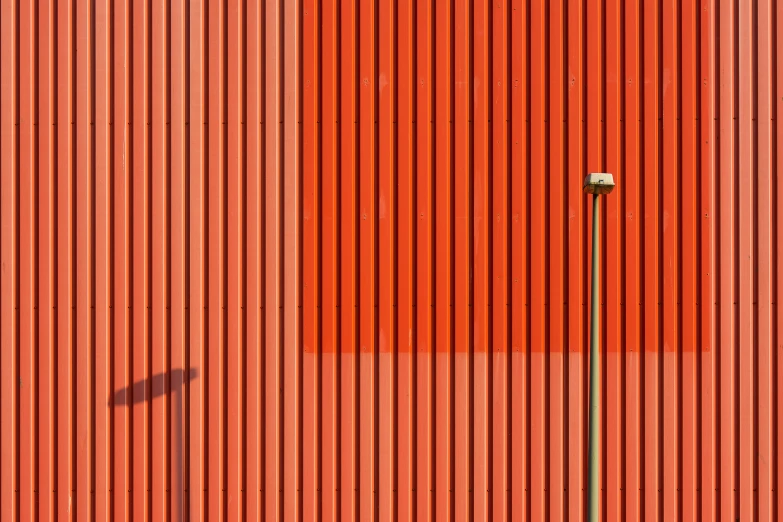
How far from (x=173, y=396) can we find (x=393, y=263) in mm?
3219

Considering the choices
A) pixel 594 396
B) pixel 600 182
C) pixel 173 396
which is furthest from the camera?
pixel 173 396

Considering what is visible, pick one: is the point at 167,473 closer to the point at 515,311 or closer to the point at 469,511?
the point at 469,511

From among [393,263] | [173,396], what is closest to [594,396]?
[393,263]

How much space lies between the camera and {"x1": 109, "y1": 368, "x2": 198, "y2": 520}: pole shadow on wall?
279 inches

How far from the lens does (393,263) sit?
7.12m

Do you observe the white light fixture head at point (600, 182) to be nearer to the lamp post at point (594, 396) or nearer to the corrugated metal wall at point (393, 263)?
the lamp post at point (594, 396)

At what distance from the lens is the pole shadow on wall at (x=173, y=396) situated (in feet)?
23.2

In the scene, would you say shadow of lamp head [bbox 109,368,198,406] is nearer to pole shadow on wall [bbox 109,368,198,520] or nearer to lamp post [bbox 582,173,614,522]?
pole shadow on wall [bbox 109,368,198,520]

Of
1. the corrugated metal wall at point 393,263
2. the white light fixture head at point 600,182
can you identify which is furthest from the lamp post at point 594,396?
the corrugated metal wall at point 393,263

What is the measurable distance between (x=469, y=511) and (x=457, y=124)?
4808 millimetres

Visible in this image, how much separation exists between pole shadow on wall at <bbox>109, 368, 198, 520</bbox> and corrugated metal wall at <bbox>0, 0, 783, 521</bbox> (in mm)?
37

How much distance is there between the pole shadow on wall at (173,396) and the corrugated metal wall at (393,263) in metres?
0.04

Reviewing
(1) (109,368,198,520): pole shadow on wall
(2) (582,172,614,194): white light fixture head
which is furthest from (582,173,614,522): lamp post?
(1) (109,368,198,520): pole shadow on wall

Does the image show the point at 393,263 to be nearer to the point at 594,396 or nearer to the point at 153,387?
the point at 594,396
